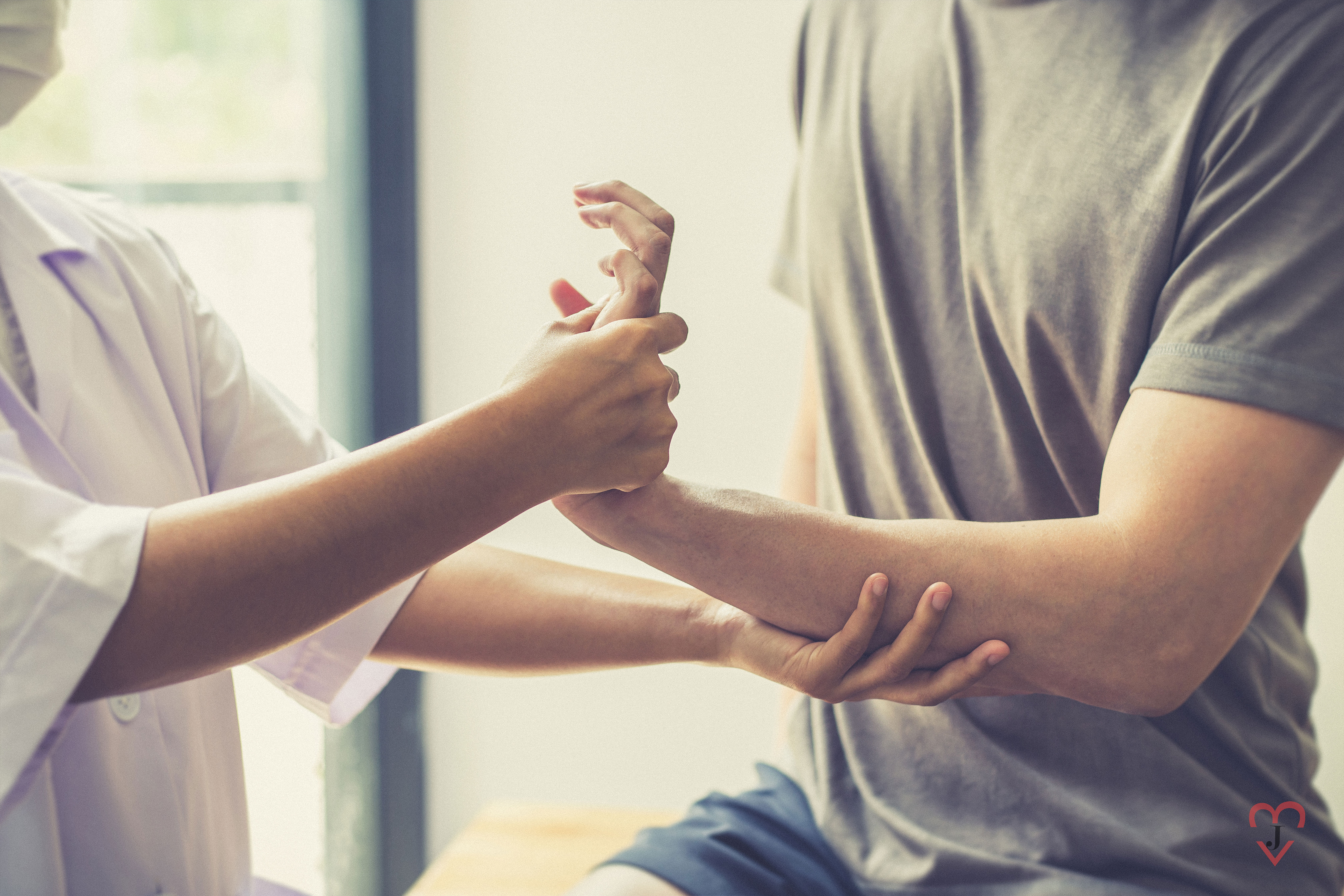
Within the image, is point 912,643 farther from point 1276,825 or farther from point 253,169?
point 253,169

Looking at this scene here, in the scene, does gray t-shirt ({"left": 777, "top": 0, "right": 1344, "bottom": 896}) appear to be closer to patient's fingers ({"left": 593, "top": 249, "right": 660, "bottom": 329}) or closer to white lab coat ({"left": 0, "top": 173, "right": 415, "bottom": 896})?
patient's fingers ({"left": 593, "top": 249, "right": 660, "bottom": 329})

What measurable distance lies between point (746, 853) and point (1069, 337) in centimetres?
62

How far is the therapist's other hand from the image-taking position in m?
0.68

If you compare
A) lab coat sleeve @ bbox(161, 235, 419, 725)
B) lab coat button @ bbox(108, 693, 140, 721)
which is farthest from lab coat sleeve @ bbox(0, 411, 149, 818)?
lab coat sleeve @ bbox(161, 235, 419, 725)

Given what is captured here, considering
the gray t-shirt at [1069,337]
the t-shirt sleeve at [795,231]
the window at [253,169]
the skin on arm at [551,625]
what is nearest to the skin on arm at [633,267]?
the skin on arm at [551,625]

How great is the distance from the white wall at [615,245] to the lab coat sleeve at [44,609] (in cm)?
123

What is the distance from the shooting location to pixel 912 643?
0.77m

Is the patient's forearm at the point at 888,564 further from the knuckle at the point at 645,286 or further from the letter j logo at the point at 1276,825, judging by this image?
the letter j logo at the point at 1276,825


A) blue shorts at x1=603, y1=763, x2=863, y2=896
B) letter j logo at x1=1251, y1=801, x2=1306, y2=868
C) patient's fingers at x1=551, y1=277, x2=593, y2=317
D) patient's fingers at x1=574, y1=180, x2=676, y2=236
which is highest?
patient's fingers at x1=574, y1=180, x2=676, y2=236

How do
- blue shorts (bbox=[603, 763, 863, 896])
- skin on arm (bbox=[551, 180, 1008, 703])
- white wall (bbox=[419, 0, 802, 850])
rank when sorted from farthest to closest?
white wall (bbox=[419, 0, 802, 850])
blue shorts (bbox=[603, 763, 863, 896])
skin on arm (bbox=[551, 180, 1008, 703])

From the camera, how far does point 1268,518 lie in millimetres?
743

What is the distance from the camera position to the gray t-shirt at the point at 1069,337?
0.75 meters

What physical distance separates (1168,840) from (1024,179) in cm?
65

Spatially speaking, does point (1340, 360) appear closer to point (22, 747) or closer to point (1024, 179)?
point (1024, 179)
